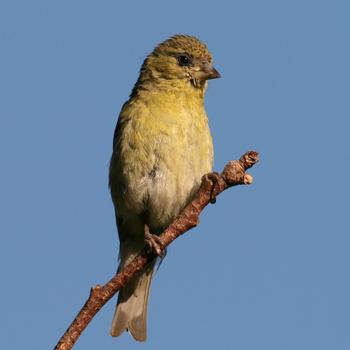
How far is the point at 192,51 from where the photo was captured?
5.98 m

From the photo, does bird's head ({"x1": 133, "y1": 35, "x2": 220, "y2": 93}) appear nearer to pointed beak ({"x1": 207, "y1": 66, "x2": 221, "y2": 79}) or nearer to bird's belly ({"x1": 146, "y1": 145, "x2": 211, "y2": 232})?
pointed beak ({"x1": 207, "y1": 66, "x2": 221, "y2": 79})

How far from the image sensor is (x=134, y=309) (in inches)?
206

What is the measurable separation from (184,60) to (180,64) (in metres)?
0.06

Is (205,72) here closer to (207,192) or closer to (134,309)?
(134,309)

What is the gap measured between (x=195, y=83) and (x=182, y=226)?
278 cm

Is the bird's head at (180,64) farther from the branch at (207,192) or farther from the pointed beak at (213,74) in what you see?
the branch at (207,192)

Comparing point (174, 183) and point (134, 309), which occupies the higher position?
point (174, 183)

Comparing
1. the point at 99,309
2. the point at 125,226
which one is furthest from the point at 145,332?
the point at 99,309

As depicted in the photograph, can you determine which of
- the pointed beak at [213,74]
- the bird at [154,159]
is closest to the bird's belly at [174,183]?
the bird at [154,159]

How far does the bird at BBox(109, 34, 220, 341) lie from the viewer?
5.08 metres

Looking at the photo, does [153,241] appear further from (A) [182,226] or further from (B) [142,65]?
(B) [142,65]

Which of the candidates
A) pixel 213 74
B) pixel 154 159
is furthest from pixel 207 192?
pixel 213 74

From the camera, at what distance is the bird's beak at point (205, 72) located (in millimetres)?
5715

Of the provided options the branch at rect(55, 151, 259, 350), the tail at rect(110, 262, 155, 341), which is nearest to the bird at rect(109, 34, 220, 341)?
the tail at rect(110, 262, 155, 341)
